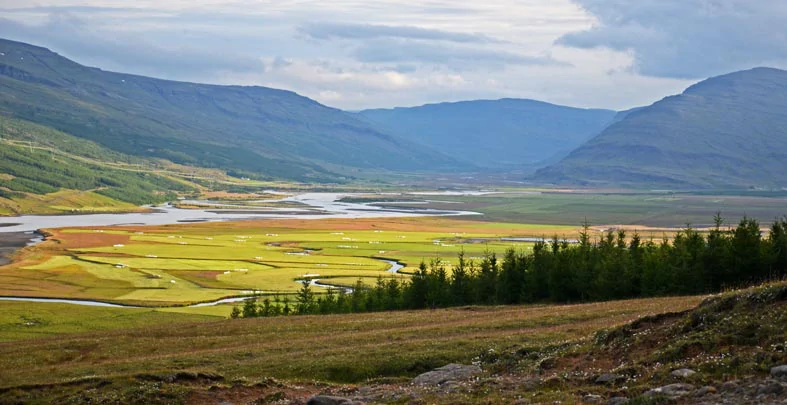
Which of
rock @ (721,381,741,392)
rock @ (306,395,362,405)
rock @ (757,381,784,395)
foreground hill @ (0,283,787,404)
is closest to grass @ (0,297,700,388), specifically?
foreground hill @ (0,283,787,404)

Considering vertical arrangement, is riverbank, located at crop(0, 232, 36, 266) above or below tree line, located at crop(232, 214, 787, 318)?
below

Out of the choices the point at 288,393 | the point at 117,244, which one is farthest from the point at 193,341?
the point at 117,244

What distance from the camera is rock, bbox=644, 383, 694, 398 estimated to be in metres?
21.8

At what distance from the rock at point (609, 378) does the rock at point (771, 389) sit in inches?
185

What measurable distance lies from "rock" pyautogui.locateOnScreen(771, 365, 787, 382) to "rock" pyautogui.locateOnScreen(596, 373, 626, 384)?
14.7ft

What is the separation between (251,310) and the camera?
8269 centimetres

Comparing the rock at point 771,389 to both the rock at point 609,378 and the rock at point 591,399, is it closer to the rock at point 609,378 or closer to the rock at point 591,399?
the rock at point 591,399

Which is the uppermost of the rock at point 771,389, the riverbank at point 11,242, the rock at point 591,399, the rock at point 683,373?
the rock at point 771,389

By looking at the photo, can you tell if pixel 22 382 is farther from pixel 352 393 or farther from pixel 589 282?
pixel 589 282

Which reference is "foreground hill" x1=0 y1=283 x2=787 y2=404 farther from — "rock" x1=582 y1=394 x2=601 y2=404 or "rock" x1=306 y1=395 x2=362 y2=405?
"rock" x1=306 y1=395 x2=362 y2=405

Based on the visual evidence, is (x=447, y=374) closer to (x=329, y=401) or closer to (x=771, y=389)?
(x=329, y=401)

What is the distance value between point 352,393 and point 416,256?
12340cm

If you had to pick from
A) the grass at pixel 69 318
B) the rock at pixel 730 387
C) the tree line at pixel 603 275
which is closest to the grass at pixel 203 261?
the grass at pixel 69 318

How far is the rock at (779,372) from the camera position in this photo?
69.9 ft
